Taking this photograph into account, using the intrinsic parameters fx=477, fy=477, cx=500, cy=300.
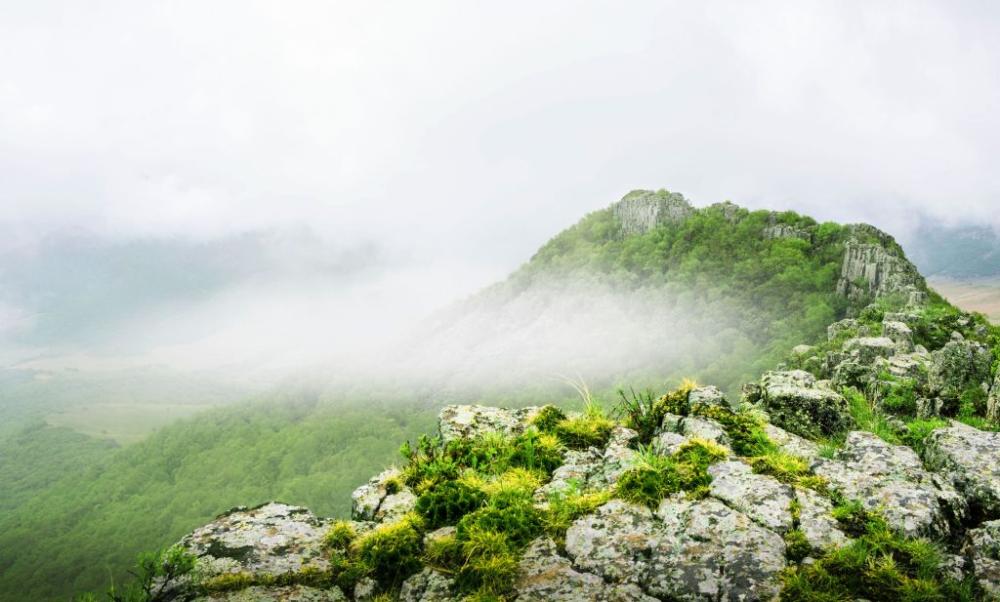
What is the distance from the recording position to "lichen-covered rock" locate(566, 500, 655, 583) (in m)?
6.51

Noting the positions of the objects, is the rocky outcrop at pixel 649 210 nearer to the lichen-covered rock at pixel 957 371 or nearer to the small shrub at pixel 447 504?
the lichen-covered rock at pixel 957 371

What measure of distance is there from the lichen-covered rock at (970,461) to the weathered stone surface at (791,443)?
1673mm

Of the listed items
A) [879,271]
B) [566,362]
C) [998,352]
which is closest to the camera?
[998,352]

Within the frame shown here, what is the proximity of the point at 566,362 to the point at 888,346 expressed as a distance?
13932cm

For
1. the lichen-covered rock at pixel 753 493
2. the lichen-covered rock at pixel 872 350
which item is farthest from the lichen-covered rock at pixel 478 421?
the lichen-covered rock at pixel 872 350

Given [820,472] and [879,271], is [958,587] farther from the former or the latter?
[879,271]

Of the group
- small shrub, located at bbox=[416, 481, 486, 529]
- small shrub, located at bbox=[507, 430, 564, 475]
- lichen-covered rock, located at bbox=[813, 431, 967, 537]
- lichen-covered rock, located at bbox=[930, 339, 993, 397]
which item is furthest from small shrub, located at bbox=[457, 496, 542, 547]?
lichen-covered rock, located at bbox=[930, 339, 993, 397]

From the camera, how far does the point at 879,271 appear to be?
78.1 metres

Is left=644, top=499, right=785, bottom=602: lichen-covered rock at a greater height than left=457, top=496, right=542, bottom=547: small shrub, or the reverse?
left=457, top=496, right=542, bottom=547: small shrub

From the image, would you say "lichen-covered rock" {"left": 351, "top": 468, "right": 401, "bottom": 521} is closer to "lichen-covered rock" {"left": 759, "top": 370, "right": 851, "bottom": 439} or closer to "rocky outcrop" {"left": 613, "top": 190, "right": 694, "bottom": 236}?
"lichen-covered rock" {"left": 759, "top": 370, "right": 851, "bottom": 439}

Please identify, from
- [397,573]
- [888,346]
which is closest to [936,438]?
[397,573]

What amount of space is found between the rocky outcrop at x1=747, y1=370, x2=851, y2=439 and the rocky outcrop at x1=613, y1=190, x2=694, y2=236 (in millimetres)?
155703

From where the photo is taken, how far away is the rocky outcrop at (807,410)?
10086 mm

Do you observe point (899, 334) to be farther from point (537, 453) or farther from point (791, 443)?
point (537, 453)
